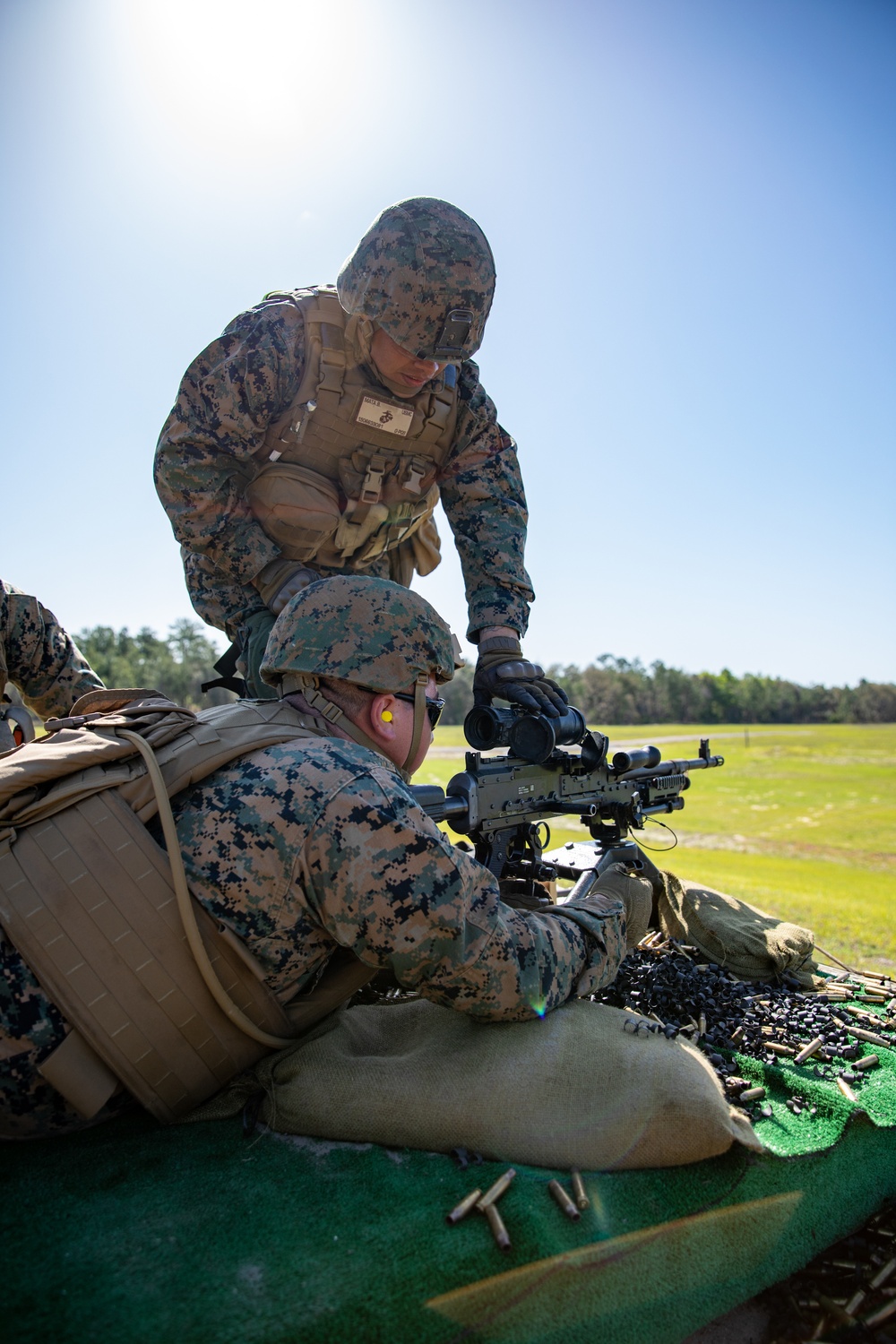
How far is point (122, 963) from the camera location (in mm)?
1899

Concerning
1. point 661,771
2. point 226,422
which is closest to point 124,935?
point 226,422

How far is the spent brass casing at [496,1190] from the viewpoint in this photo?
182 cm

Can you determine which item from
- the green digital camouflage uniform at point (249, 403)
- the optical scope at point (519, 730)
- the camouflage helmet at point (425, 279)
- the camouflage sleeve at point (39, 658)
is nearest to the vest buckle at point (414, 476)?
the green digital camouflage uniform at point (249, 403)

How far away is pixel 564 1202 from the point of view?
188 centimetres

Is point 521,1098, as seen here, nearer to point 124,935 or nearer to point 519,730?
point 124,935

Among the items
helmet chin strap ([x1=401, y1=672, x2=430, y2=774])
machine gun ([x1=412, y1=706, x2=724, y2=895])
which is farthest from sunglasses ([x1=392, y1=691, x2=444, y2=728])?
machine gun ([x1=412, y1=706, x2=724, y2=895])

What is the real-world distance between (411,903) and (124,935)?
2.25 ft

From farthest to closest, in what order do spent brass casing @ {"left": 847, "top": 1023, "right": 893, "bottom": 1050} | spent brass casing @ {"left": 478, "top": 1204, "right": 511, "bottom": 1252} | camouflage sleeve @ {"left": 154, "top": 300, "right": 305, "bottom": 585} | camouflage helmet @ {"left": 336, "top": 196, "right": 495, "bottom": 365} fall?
camouflage sleeve @ {"left": 154, "top": 300, "right": 305, "bottom": 585}
camouflage helmet @ {"left": 336, "top": 196, "right": 495, "bottom": 365}
spent brass casing @ {"left": 847, "top": 1023, "right": 893, "bottom": 1050}
spent brass casing @ {"left": 478, "top": 1204, "right": 511, "bottom": 1252}

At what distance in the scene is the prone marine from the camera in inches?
74.0

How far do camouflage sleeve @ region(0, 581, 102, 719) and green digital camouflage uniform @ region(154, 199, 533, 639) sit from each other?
0.92m

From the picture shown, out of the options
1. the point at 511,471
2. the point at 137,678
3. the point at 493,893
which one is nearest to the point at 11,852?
the point at 493,893

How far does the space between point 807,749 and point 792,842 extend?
61.4ft

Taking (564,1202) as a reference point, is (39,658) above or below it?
above

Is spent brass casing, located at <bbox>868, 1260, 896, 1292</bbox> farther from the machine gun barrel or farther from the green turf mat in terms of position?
the machine gun barrel
